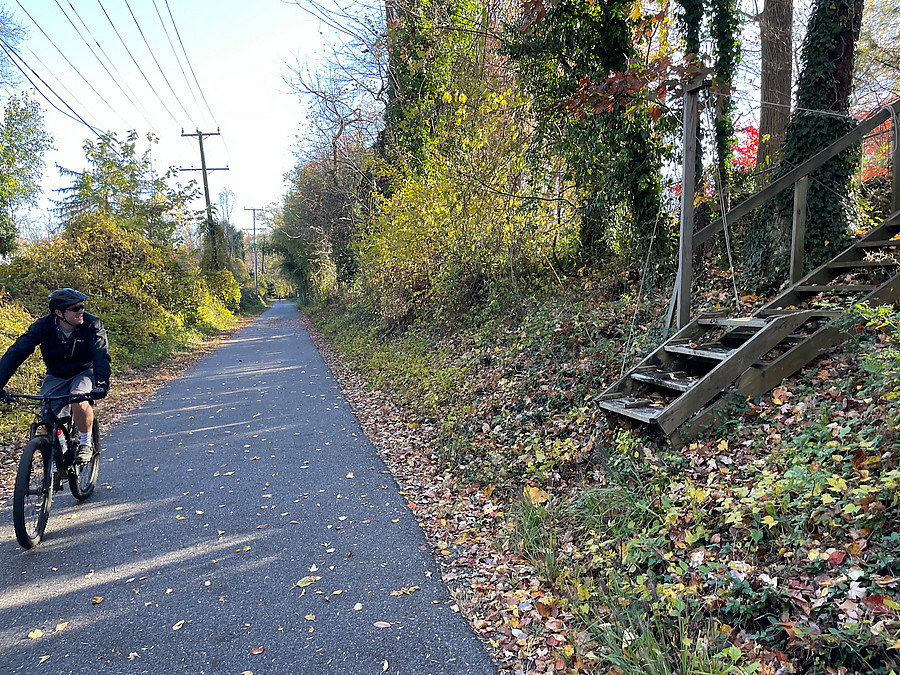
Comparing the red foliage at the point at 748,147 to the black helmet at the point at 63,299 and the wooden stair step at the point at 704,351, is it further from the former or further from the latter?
the black helmet at the point at 63,299

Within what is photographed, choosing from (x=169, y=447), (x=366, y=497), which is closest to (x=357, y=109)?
(x=169, y=447)

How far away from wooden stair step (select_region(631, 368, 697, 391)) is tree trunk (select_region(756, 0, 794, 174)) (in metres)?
5.67

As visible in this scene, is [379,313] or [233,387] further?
[379,313]

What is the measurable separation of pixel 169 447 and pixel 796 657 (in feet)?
22.7

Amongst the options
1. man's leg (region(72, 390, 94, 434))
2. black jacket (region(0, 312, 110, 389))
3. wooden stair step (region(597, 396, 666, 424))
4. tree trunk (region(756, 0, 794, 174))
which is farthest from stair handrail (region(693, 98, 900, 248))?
man's leg (region(72, 390, 94, 434))

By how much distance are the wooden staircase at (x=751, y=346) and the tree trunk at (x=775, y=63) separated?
388 centimetres

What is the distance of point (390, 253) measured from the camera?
13336 millimetres

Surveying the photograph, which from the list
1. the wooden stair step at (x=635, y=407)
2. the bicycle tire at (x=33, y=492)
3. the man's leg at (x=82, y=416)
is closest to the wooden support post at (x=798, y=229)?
the wooden stair step at (x=635, y=407)

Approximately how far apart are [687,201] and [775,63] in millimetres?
5747

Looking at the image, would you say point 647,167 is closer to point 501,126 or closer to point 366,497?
point 501,126

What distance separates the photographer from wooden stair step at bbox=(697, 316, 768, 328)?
4.71 metres

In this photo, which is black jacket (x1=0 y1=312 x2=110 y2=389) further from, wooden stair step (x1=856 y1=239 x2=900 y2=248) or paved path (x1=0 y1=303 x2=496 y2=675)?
wooden stair step (x1=856 y1=239 x2=900 y2=248)

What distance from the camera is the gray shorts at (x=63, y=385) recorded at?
15.3 feet

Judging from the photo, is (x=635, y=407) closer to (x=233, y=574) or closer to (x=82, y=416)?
(x=233, y=574)
